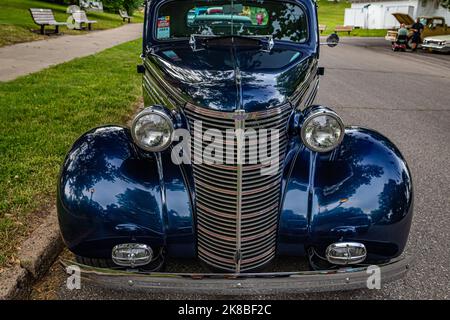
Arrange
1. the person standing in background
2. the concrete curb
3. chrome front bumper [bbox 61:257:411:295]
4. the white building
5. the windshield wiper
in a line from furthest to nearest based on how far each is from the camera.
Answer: the white building, the person standing in background, the windshield wiper, the concrete curb, chrome front bumper [bbox 61:257:411:295]

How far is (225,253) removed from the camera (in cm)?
239

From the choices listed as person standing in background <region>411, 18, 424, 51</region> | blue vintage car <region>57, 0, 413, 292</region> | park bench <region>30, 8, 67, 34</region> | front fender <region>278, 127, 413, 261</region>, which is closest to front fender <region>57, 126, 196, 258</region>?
blue vintage car <region>57, 0, 413, 292</region>

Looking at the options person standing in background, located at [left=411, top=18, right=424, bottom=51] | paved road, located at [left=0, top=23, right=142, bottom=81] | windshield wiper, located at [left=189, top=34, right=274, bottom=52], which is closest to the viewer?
windshield wiper, located at [left=189, top=34, right=274, bottom=52]

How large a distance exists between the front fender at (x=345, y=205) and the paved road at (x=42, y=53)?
22.7ft

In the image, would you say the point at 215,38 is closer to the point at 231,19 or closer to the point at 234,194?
the point at 231,19

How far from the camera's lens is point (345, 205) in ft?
7.75

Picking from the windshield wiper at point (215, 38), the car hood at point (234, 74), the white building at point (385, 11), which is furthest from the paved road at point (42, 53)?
the white building at point (385, 11)

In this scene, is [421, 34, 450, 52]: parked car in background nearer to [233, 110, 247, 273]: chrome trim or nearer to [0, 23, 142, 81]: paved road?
[0, 23, 142, 81]: paved road

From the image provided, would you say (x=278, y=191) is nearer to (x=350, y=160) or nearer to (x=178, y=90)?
(x=350, y=160)

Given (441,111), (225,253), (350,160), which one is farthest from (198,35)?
(441,111)

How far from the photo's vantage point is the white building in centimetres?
3614

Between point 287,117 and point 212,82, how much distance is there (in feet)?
1.56

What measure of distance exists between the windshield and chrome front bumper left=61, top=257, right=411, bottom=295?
6.80 ft

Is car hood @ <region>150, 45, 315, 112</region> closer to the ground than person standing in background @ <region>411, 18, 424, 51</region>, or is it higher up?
higher up
